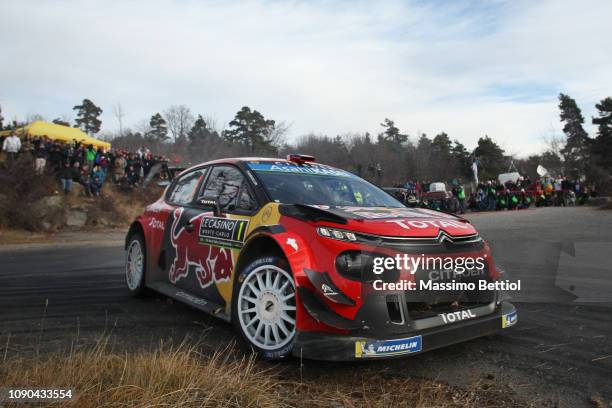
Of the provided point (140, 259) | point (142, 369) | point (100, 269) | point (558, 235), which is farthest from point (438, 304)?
point (558, 235)

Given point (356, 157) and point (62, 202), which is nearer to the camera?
point (62, 202)

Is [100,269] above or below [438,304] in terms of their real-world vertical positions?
below

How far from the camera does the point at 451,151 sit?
6406 centimetres

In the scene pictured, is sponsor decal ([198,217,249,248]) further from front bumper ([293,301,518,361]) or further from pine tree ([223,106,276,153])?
pine tree ([223,106,276,153])

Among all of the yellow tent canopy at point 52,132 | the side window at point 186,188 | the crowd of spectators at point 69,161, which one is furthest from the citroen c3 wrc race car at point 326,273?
the yellow tent canopy at point 52,132

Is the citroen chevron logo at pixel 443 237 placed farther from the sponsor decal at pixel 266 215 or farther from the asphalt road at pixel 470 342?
the sponsor decal at pixel 266 215

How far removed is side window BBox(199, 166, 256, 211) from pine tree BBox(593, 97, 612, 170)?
51.5m

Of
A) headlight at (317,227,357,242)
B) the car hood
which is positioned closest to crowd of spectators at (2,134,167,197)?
the car hood

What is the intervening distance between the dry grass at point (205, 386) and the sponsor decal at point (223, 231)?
1.07 meters

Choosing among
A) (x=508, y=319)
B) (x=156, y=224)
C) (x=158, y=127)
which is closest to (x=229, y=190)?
(x=156, y=224)

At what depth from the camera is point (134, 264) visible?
556 centimetres

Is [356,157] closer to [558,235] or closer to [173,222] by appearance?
[558,235]

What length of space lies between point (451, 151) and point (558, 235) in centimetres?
5598

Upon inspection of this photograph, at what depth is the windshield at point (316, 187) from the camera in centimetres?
397
